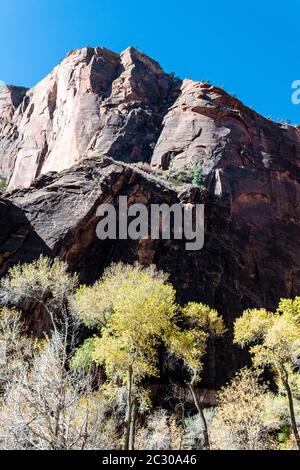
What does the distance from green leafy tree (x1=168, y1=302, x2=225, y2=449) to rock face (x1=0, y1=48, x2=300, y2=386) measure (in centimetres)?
565

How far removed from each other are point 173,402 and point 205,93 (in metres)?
54.1

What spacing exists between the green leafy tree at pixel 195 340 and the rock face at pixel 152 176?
5652 millimetres

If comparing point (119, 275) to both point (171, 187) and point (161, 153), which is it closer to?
point (171, 187)

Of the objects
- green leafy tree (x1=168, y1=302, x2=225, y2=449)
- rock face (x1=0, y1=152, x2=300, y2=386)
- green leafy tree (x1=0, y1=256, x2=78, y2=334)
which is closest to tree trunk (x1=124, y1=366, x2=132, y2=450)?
green leafy tree (x1=168, y1=302, x2=225, y2=449)

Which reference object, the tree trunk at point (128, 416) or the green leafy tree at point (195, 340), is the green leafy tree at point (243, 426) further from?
the tree trunk at point (128, 416)

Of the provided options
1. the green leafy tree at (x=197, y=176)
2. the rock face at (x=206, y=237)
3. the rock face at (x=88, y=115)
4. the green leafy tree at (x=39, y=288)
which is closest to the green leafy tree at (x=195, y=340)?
the rock face at (x=206, y=237)

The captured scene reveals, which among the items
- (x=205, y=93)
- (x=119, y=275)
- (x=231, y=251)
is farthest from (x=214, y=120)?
(x=119, y=275)

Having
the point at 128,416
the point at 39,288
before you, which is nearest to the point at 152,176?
the point at 39,288

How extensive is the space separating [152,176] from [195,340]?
1106 inches

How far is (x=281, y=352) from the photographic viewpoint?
843 inches

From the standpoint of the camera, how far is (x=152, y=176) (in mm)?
52312

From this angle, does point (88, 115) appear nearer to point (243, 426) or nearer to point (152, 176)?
point (152, 176)

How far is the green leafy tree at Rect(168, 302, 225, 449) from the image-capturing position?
2369cm

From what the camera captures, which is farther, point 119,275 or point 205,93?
point 205,93
